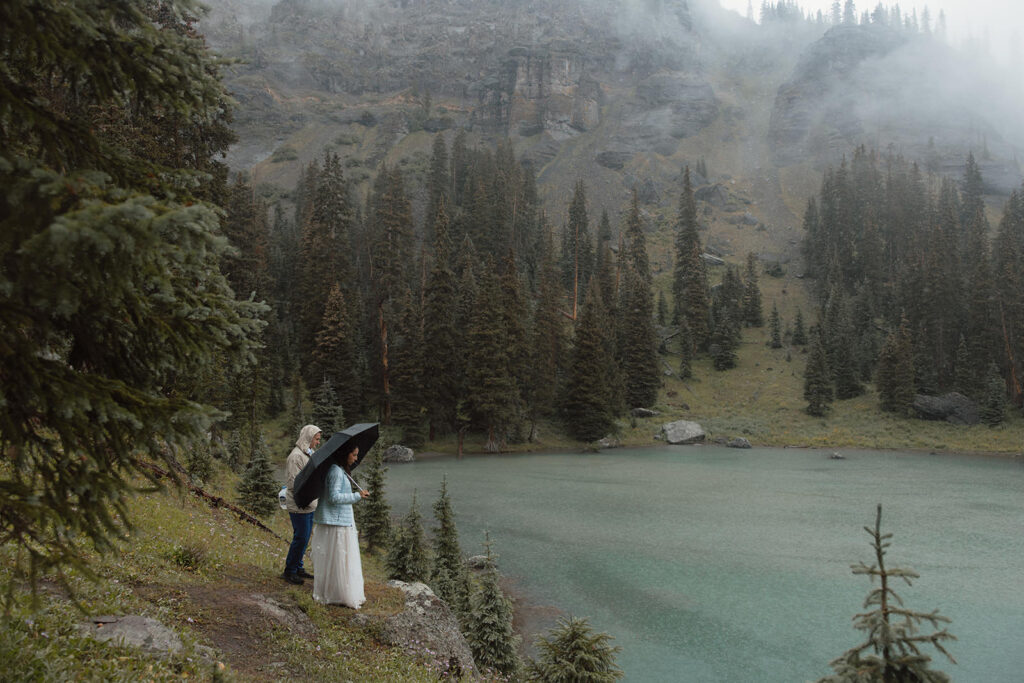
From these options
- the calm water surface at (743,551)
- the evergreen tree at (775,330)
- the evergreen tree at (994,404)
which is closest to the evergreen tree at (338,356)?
the calm water surface at (743,551)

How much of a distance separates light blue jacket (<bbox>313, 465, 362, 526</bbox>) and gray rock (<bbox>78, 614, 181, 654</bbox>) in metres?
2.42

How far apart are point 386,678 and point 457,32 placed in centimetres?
21395

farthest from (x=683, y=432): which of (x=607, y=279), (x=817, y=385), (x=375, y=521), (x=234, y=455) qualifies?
(x=234, y=455)

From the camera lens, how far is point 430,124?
15875 cm

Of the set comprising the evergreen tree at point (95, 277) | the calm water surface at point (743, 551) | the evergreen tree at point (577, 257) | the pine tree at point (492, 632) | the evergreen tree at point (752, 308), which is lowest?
the calm water surface at point (743, 551)

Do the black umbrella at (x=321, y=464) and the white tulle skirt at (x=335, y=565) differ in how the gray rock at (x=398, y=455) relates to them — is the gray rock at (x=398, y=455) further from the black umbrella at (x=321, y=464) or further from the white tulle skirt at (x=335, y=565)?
the black umbrella at (x=321, y=464)

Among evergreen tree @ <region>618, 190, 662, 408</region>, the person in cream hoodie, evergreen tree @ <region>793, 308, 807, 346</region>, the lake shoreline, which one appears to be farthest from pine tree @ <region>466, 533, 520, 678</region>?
evergreen tree @ <region>793, 308, 807, 346</region>

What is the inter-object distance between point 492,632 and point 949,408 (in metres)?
60.5

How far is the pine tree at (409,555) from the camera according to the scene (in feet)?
51.5

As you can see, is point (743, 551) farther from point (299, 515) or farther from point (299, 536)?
point (299, 515)

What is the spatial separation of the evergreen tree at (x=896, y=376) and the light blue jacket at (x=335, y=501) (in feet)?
209

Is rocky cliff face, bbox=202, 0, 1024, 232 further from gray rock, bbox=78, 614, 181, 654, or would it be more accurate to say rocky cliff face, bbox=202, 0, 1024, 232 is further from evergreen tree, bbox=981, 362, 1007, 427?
gray rock, bbox=78, 614, 181, 654

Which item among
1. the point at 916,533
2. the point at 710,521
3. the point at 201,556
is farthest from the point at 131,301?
the point at 916,533

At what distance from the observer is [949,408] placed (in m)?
55.1
